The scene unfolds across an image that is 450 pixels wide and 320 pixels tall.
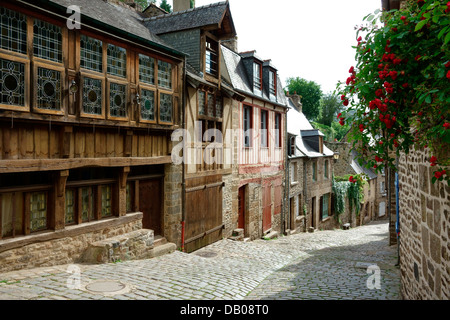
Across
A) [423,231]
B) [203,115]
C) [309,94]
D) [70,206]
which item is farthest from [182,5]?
[309,94]

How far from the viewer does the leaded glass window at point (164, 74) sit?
8.81 meters

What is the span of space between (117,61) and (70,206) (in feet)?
10.5

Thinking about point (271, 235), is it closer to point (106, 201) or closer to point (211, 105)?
point (211, 105)

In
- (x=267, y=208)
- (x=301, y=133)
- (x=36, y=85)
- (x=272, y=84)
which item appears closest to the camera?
(x=36, y=85)

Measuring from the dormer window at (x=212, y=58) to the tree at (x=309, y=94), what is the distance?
115ft

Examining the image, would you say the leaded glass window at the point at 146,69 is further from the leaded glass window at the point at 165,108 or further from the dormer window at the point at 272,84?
the dormer window at the point at 272,84

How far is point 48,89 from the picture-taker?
6105mm

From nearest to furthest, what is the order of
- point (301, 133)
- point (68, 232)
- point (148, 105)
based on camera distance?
point (68, 232), point (148, 105), point (301, 133)

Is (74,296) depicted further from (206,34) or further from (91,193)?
(206,34)

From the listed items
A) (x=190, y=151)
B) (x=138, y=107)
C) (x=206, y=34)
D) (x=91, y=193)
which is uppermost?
(x=206, y=34)

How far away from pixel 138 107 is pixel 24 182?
288 cm

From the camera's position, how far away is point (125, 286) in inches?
227

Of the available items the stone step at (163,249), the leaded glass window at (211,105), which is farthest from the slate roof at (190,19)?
the stone step at (163,249)
